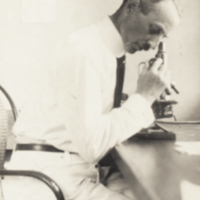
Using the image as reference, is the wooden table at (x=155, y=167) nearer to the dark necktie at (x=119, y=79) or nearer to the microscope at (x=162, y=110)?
the microscope at (x=162, y=110)

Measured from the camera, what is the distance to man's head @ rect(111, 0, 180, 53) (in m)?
0.73

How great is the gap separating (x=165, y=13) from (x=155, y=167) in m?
0.42

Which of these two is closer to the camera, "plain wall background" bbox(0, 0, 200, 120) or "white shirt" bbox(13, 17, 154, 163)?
"white shirt" bbox(13, 17, 154, 163)

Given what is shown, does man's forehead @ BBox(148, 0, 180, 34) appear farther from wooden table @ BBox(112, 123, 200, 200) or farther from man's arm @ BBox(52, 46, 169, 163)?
wooden table @ BBox(112, 123, 200, 200)

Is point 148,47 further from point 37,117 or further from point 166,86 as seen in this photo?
point 37,117

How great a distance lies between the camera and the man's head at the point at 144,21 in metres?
0.73

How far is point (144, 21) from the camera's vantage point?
0.75m

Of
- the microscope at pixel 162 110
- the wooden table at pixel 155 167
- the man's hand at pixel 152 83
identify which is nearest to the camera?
the wooden table at pixel 155 167

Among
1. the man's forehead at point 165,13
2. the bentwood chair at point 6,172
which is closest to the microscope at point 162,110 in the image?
the man's forehead at point 165,13

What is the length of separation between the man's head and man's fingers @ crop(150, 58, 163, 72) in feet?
0.16

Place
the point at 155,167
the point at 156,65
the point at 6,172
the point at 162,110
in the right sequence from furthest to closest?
1. the point at 162,110
2. the point at 156,65
3. the point at 6,172
4. the point at 155,167

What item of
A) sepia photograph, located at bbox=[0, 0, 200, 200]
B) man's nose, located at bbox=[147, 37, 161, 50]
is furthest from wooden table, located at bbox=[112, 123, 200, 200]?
man's nose, located at bbox=[147, 37, 161, 50]

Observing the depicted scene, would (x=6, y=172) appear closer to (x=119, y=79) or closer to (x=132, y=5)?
(x=119, y=79)

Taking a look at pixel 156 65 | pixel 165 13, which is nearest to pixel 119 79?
pixel 156 65
